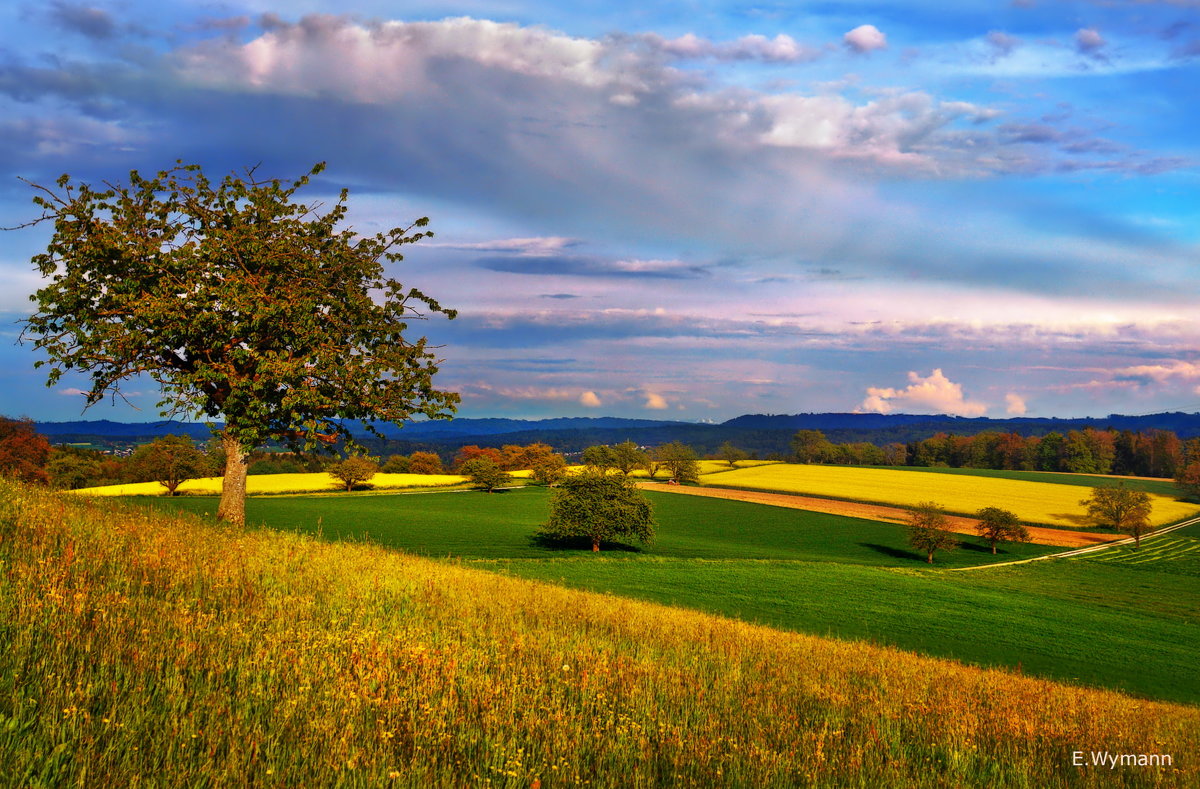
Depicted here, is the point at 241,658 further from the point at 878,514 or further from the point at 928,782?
the point at 878,514

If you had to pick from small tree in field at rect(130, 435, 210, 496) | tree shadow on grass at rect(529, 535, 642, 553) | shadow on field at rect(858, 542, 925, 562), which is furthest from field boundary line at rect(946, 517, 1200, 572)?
→ small tree in field at rect(130, 435, 210, 496)

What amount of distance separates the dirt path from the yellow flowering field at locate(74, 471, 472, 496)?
120 ft

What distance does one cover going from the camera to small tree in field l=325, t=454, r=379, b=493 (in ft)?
294

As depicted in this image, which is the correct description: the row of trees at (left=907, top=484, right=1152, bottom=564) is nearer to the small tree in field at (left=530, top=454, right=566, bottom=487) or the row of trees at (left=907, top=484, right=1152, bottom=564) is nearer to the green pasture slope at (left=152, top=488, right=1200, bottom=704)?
the green pasture slope at (left=152, top=488, right=1200, bottom=704)

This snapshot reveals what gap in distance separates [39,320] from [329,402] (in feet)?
27.8

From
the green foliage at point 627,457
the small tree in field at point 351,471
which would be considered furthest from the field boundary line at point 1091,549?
the small tree in field at point 351,471

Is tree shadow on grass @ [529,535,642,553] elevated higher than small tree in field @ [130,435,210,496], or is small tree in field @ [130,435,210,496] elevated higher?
small tree in field @ [130,435,210,496]

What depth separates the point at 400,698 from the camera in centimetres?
560

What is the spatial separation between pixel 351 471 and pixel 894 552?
219 feet

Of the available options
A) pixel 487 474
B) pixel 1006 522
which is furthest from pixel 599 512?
pixel 487 474

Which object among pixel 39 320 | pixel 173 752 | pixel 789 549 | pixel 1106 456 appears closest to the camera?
pixel 173 752

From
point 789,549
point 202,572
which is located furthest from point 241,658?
point 789,549

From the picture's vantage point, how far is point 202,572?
9.01 metres

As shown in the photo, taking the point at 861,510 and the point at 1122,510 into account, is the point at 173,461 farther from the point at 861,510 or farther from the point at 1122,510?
the point at 1122,510
